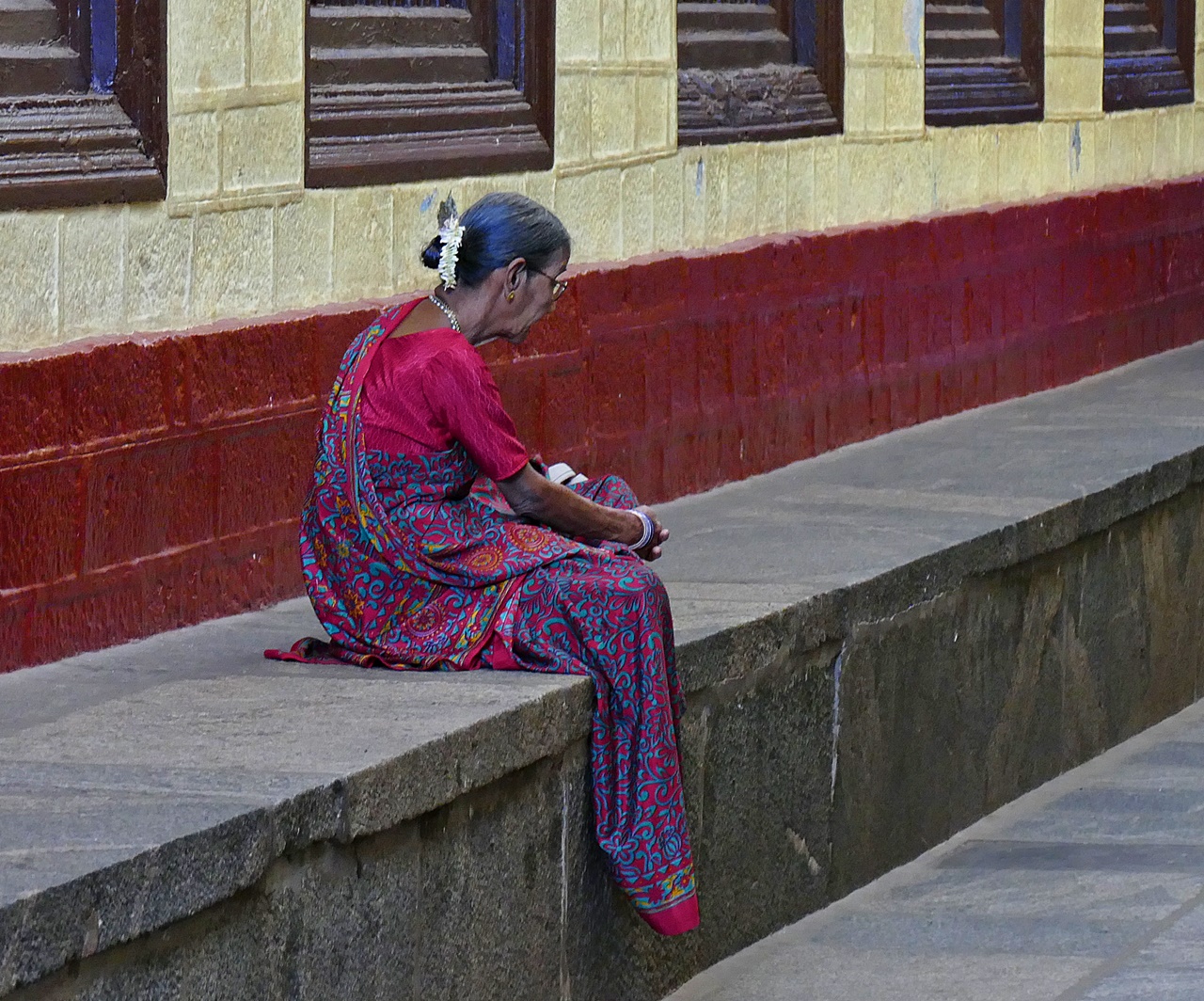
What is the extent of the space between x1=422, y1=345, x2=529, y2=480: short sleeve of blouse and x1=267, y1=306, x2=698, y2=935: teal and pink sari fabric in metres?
0.08

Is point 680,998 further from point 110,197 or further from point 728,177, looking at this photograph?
point 728,177

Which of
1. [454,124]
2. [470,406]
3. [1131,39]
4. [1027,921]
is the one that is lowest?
[1027,921]

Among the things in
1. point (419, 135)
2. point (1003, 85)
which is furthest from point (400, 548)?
point (1003, 85)

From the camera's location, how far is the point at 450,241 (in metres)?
4.46

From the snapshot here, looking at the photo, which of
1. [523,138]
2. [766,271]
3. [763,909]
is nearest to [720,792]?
[763,909]

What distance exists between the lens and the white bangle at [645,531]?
4715 mm

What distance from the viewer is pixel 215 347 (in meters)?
5.01

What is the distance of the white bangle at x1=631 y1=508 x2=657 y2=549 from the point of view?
4.71 meters

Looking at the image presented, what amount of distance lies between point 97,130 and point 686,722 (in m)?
1.57

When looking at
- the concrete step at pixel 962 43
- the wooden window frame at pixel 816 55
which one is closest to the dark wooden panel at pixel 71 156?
the wooden window frame at pixel 816 55

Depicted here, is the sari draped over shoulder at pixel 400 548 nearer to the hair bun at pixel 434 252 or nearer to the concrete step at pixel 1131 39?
the hair bun at pixel 434 252

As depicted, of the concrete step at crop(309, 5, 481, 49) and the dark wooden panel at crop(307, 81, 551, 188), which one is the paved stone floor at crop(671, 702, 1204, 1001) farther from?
the concrete step at crop(309, 5, 481, 49)

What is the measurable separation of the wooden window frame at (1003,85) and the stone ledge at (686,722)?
1.29 m

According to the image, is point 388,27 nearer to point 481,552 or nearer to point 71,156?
point 71,156
